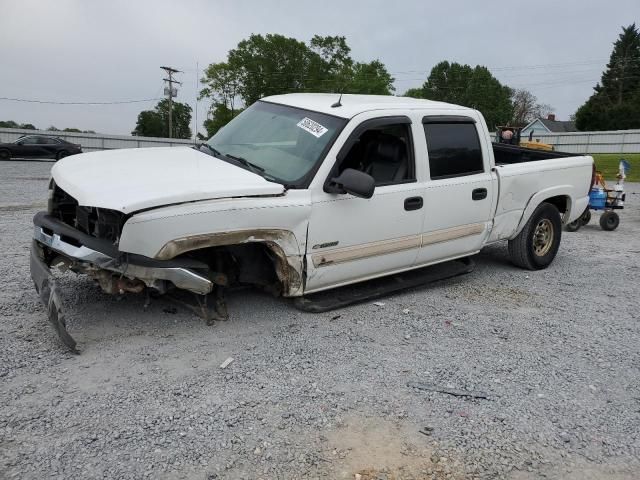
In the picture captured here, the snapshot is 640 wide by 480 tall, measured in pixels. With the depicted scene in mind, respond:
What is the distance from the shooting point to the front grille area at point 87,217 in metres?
3.74

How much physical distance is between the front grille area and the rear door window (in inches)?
112

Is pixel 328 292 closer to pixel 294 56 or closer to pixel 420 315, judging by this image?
pixel 420 315

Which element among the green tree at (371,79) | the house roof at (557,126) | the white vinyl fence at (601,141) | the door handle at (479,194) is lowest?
the door handle at (479,194)

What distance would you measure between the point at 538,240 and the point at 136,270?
481 centimetres

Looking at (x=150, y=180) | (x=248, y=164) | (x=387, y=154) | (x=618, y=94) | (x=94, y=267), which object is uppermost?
(x=618, y=94)

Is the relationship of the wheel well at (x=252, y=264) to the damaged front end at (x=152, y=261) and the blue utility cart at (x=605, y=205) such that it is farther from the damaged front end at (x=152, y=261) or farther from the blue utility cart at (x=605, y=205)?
the blue utility cart at (x=605, y=205)

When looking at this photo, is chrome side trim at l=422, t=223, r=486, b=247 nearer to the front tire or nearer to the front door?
the front door

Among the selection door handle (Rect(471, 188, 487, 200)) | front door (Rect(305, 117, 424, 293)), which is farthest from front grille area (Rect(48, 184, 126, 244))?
door handle (Rect(471, 188, 487, 200))

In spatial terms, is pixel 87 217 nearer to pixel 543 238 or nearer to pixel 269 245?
pixel 269 245

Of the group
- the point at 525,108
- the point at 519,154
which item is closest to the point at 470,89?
the point at 525,108

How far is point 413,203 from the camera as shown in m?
4.95

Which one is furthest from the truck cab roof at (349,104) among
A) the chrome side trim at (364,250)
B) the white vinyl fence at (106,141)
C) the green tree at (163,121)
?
the green tree at (163,121)

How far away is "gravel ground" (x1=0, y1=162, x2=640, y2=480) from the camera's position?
282cm

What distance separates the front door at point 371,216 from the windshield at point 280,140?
0.70ft
